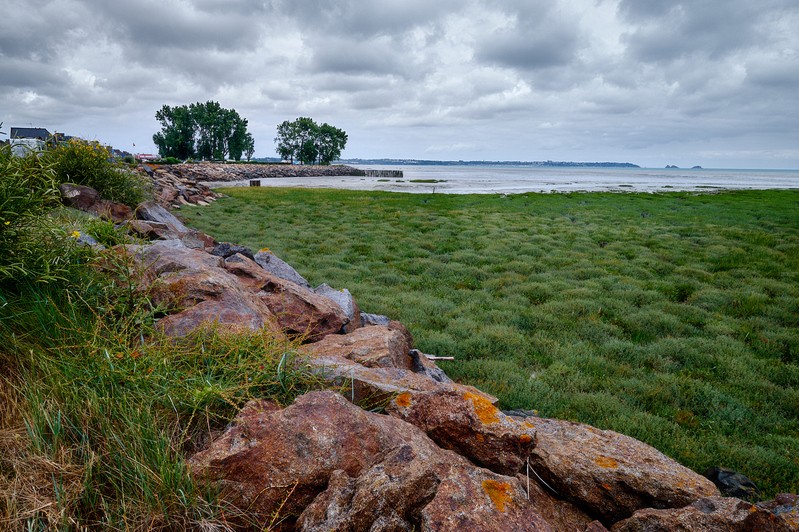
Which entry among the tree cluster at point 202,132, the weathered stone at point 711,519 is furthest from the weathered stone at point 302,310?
the tree cluster at point 202,132

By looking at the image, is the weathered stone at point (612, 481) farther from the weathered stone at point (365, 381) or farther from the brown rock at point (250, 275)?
the brown rock at point (250, 275)

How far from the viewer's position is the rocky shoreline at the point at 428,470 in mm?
2375

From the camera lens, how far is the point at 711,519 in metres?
2.48

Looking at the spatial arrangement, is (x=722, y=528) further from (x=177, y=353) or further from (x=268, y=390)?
(x=177, y=353)

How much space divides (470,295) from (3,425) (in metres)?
8.49

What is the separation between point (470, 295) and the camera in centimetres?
1030

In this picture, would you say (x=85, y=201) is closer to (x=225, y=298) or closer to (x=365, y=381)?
(x=225, y=298)

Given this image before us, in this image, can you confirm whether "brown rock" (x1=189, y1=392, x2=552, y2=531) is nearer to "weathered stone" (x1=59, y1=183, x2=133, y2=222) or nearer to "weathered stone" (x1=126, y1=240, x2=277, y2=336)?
"weathered stone" (x1=126, y1=240, x2=277, y2=336)

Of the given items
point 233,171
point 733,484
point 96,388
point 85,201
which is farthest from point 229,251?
point 233,171

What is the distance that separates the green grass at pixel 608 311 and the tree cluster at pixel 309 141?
12312cm

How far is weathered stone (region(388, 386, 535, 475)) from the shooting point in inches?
122

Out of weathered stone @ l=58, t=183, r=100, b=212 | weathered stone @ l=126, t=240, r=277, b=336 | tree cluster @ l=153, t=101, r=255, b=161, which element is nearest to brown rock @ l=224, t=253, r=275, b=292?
weathered stone @ l=126, t=240, r=277, b=336

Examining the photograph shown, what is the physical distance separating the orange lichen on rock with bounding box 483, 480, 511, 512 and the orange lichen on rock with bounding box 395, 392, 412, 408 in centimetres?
109

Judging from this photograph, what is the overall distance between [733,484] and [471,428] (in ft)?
9.93
